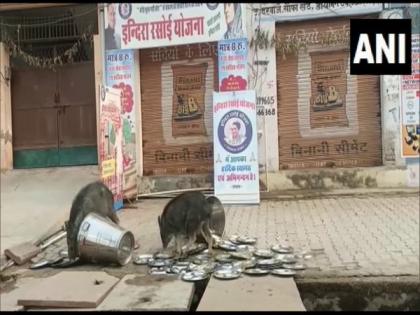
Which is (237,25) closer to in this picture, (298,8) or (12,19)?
(298,8)

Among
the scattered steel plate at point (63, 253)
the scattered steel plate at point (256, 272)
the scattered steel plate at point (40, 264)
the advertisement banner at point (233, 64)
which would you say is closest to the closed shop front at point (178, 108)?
the advertisement banner at point (233, 64)

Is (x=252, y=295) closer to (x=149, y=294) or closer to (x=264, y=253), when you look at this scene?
(x=149, y=294)

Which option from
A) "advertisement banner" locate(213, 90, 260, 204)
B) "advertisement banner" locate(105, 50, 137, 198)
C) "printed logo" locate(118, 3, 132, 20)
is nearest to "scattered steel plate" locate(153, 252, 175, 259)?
"advertisement banner" locate(213, 90, 260, 204)

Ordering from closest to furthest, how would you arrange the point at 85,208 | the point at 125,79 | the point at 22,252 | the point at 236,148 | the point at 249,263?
the point at 249,263 < the point at 85,208 < the point at 22,252 < the point at 236,148 < the point at 125,79

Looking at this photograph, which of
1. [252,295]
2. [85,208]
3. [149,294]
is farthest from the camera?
[85,208]

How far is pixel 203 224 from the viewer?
5.39 metres

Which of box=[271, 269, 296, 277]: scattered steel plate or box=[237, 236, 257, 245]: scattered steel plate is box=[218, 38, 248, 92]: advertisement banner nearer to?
box=[237, 236, 257, 245]: scattered steel plate

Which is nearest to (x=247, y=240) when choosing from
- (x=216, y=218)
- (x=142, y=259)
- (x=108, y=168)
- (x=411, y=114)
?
(x=216, y=218)

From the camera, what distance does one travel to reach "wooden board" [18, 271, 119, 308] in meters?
4.21

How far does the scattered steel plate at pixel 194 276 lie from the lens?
4.75 m

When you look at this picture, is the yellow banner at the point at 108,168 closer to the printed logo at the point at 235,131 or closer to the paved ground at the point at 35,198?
the paved ground at the point at 35,198

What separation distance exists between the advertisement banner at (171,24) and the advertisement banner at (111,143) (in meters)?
1.70

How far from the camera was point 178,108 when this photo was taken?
10.1m

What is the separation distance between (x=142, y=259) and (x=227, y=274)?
1127 mm
